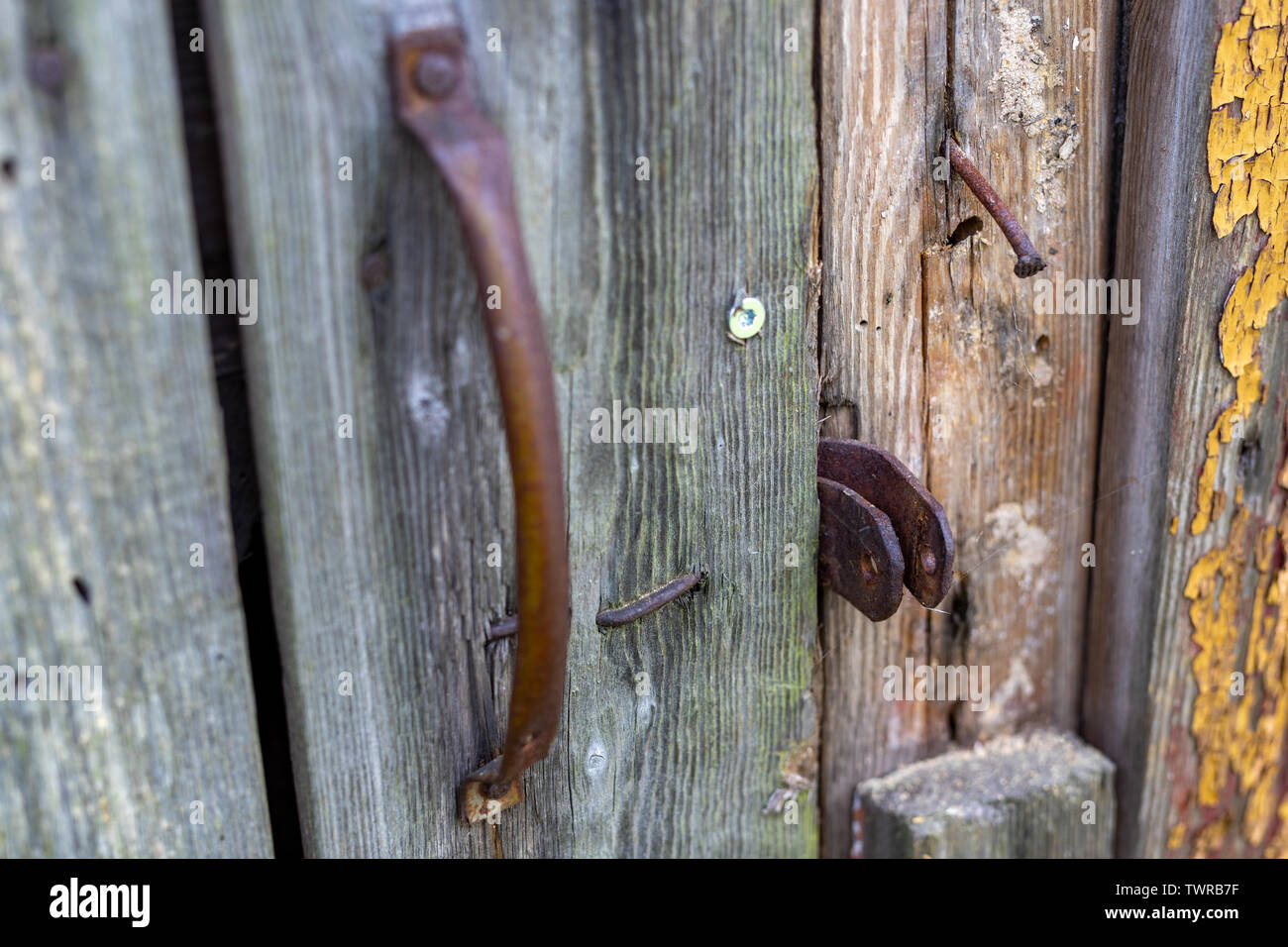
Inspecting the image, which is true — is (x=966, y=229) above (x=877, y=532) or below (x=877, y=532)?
above

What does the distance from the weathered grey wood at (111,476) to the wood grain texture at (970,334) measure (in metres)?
0.61

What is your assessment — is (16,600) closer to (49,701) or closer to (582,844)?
(49,701)

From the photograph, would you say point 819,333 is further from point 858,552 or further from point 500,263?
point 500,263

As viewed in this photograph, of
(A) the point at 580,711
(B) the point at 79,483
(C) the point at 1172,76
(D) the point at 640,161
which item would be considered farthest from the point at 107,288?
(C) the point at 1172,76

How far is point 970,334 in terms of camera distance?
1108 millimetres

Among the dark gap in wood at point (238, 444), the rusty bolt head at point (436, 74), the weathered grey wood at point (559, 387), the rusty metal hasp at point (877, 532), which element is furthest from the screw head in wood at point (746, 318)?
the dark gap in wood at point (238, 444)

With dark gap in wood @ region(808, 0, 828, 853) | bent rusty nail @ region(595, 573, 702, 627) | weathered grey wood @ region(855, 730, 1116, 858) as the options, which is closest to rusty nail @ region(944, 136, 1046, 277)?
dark gap in wood @ region(808, 0, 828, 853)

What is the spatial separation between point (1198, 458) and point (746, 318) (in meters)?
0.61

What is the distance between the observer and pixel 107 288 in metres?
0.71

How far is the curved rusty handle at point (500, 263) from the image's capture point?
2.36 ft

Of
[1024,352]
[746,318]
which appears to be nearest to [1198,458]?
[1024,352]

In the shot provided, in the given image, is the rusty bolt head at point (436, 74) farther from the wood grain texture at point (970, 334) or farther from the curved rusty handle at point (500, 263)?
the wood grain texture at point (970, 334)

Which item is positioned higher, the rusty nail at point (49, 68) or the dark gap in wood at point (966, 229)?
the rusty nail at point (49, 68)

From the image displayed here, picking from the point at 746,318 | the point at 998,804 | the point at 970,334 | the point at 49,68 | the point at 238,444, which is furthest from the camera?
the point at 998,804
